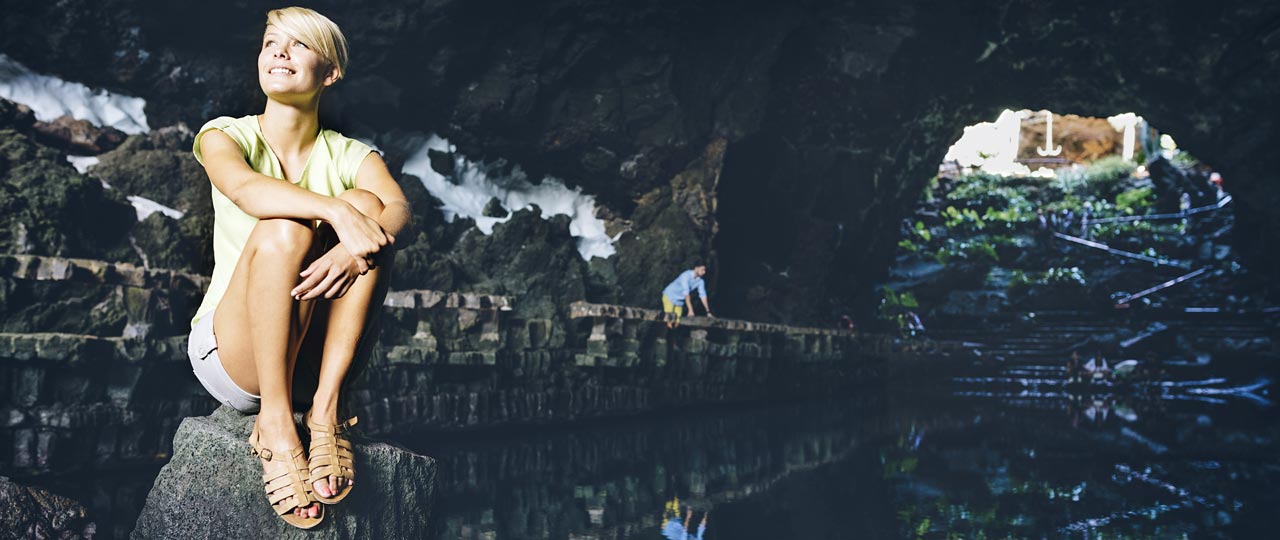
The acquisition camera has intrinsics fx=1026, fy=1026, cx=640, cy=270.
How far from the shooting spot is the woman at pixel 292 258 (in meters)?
1.91

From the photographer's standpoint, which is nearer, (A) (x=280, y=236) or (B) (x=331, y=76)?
(A) (x=280, y=236)

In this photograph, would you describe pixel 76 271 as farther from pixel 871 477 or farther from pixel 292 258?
pixel 871 477

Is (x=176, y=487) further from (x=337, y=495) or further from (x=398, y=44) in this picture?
(x=398, y=44)

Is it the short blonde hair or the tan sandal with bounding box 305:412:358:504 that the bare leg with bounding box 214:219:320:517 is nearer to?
the tan sandal with bounding box 305:412:358:504

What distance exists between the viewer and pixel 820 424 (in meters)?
6.98

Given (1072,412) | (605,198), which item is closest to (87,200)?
(605,198)

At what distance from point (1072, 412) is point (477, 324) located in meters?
4.75

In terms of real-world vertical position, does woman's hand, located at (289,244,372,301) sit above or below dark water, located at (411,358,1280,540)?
above

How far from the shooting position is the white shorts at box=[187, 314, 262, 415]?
6.74 feet

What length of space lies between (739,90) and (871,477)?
631 cm

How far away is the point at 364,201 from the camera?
203cm

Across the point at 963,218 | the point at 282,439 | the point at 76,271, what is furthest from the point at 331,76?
the point at 963,218

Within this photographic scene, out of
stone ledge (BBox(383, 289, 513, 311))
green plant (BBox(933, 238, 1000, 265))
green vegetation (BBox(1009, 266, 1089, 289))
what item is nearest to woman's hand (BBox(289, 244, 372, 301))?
stone ledge (BBox(383, 289, 513, 311))

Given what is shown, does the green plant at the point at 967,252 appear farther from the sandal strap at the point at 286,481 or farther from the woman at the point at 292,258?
the sandal strap at the point at 286,481
